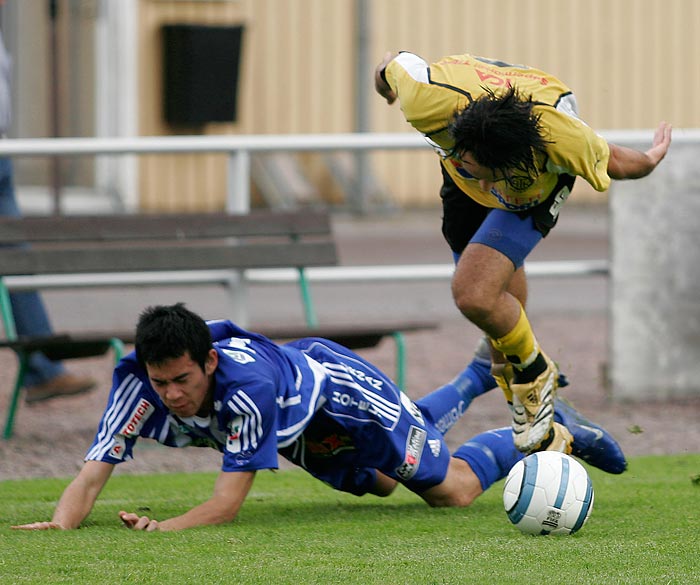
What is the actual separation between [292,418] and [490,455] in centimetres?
102

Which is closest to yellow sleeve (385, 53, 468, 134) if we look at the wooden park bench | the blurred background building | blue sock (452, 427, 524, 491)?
blue sock (452, 427, 524, 491)

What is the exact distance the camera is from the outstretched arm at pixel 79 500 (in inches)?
193

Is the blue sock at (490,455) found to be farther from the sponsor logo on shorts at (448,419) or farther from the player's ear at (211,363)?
the player's ear at (211,363)

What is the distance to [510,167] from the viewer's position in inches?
202

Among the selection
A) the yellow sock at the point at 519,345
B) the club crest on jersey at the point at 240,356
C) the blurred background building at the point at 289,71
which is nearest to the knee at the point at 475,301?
the yellow sock at the point at 519,345

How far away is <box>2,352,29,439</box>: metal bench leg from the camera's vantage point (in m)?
7.19

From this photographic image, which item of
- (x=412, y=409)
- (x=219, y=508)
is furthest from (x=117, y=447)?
(x=412, y=409)

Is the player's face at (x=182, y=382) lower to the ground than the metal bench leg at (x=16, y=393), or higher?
higher

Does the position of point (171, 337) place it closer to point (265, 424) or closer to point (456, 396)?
point (265, 424)

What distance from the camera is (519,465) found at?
4.92 meters

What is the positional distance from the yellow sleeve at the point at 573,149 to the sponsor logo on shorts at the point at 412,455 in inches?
44.4

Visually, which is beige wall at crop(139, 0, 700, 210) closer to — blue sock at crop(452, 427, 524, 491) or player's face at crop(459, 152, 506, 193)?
blue sock at crop(452, 427, 524, 491)

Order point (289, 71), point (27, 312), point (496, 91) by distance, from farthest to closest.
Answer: point (289, 71) → point (27, 312) → point (496, 91)

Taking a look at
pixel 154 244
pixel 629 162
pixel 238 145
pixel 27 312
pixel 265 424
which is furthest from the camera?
pixel 238 145
